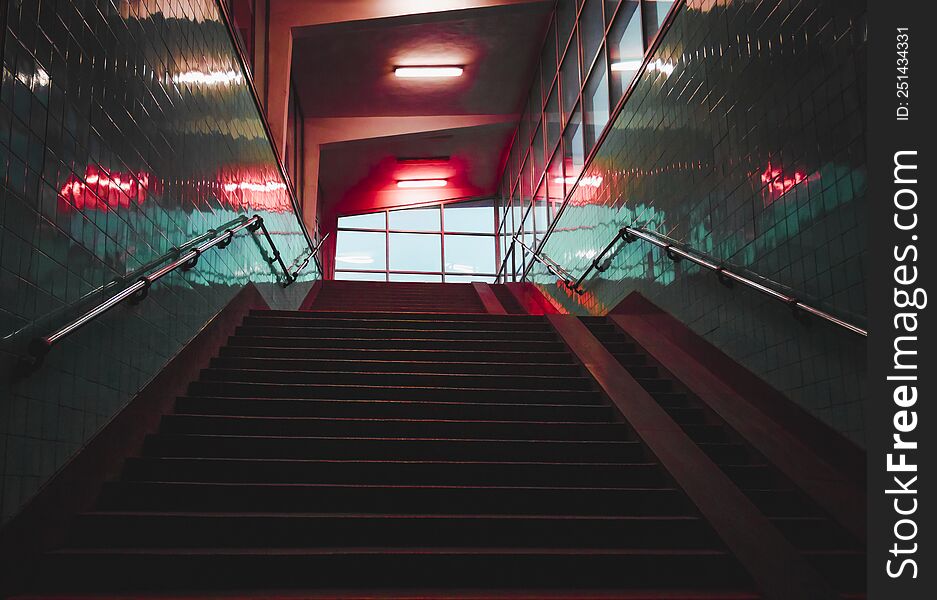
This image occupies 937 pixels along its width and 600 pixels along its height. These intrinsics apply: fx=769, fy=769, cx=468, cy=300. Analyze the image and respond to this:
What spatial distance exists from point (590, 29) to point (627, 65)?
6.65 feet

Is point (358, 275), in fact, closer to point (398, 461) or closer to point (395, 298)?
point (395, 298)

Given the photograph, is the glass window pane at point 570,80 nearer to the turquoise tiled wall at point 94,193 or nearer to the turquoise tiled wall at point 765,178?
the turquoise tiled wall at point 765,178

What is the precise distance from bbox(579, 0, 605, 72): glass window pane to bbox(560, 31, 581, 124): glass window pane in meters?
0.41

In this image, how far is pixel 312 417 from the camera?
500 cm

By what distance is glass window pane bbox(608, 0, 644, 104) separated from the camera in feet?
26.8

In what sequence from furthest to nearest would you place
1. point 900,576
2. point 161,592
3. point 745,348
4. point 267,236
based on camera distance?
1. point 267,236
2. point 745,348
3. point 161,592
4. point 900,576

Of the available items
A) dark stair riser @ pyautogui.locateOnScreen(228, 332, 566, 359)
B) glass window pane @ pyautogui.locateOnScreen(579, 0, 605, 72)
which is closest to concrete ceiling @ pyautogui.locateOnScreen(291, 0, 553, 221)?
glass window pane @ pyautogui.locateOnScreen(579, 0, 605, 72)

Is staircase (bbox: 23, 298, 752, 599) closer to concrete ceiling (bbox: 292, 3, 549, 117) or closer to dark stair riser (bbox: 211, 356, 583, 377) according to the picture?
dark stair riser (bbox: 211, 356, 583, 377)

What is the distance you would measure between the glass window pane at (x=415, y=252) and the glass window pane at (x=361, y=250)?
309 millimetres

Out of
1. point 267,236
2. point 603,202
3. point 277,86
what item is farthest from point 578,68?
point 267,236

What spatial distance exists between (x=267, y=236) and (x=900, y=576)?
7.30 meters

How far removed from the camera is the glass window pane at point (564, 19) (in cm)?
1143

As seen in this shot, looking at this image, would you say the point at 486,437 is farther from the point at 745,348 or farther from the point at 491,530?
the point at 745,348

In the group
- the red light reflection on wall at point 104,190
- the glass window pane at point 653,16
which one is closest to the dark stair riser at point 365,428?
the red light reflection on wall at point 104,190
